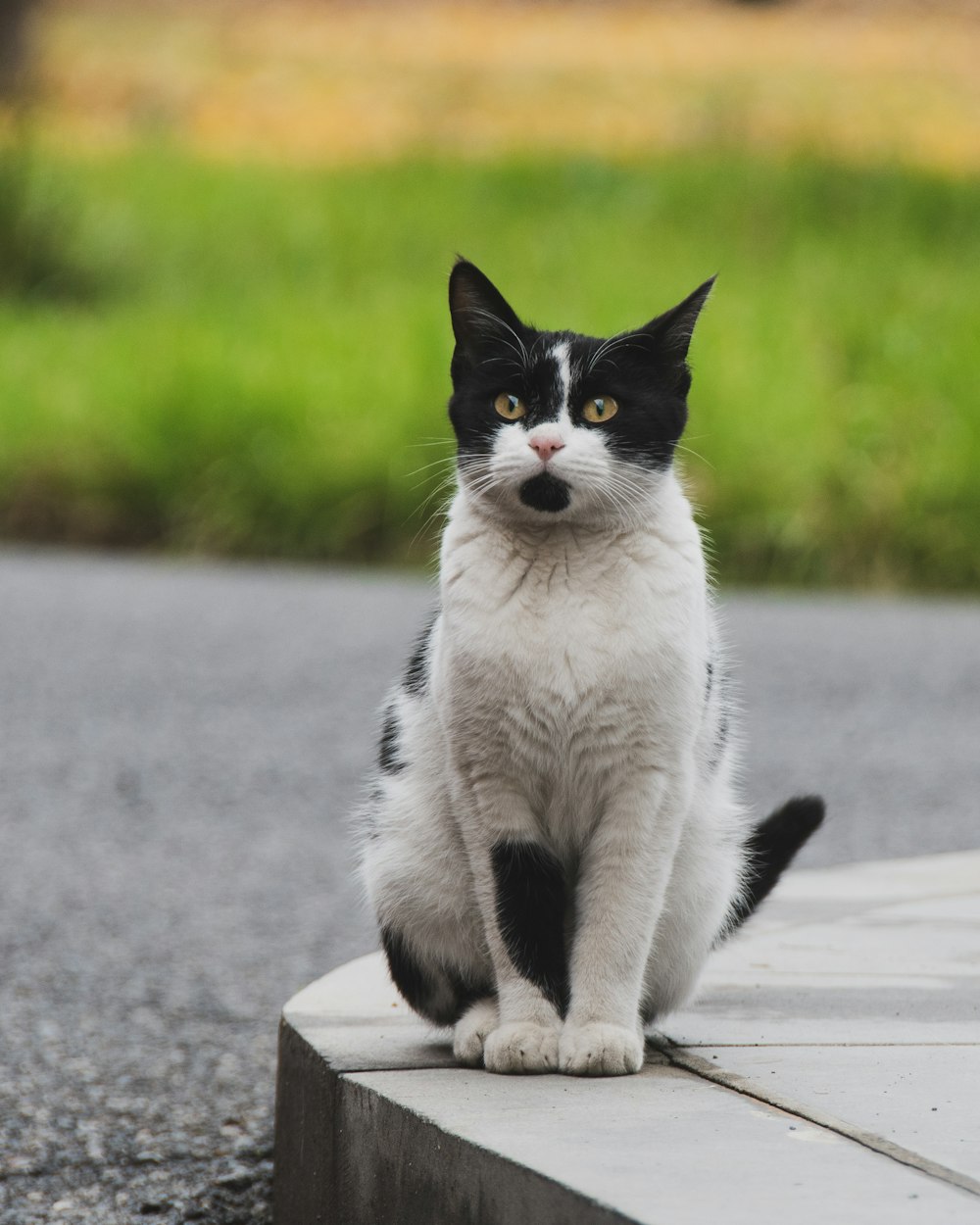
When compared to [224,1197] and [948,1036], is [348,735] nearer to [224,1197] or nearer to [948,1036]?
[224,1197]

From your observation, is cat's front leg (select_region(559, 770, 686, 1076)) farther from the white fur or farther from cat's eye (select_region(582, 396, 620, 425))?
cat's eye (select_region(582, 396, 620, 425))

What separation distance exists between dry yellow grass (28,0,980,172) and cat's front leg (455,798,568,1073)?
16.9 meters

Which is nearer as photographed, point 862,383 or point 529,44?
point 862,383

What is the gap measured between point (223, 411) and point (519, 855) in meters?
7.55

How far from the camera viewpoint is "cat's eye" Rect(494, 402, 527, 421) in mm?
2164

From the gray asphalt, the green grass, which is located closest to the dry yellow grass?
the green grass

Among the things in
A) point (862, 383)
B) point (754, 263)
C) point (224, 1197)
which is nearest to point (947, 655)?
point (862, 383)

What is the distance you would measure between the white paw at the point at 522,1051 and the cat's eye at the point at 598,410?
28.5 inches

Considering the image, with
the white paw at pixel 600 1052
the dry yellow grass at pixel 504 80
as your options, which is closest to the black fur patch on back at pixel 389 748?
the white paw at pixel 600 1052

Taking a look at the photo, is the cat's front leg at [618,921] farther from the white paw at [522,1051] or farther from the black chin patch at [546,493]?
the black chin patch at [546,493]

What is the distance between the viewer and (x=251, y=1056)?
302 cm

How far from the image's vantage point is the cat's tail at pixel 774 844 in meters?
2.60

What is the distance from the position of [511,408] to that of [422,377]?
24.6ft

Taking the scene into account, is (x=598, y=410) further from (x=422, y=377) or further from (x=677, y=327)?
(x=422, y=377)
